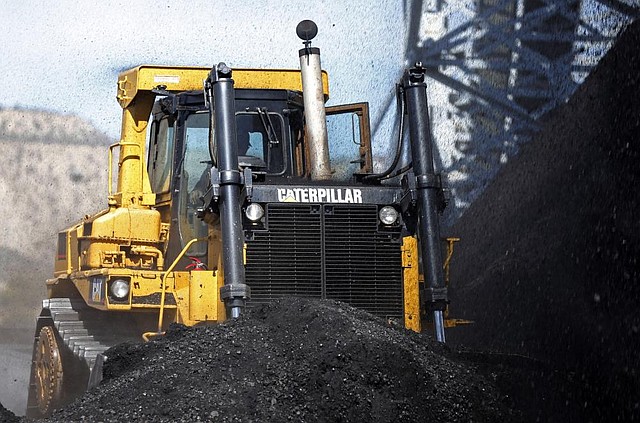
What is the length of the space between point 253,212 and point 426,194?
1.18m

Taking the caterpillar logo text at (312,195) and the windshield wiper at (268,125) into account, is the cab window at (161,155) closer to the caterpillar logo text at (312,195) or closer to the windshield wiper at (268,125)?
the windshield wiper at (268,125)

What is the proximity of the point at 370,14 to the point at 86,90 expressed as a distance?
3.73 meters

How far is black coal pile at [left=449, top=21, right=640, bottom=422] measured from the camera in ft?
28.2

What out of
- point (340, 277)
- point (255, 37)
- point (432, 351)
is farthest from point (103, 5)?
point (432, 351)

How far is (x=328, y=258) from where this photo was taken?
25.3 feet

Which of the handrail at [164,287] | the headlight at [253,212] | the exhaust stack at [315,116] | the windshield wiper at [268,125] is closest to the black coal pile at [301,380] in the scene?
the headlight at [253,212]

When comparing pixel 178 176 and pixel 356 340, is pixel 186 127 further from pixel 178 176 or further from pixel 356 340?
pixel 356 340

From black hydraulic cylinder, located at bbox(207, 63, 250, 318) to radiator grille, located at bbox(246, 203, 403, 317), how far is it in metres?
0.23

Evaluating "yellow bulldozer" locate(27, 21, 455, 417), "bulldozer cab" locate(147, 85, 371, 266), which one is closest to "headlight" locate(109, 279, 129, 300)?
"yellow bulldozer" locate(27, 21, 455, 417)

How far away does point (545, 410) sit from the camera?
6.33 meters

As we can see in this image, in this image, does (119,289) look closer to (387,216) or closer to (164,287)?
(164,287)

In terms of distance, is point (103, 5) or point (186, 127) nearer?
point (186, 127)

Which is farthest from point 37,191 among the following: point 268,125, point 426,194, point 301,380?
point 301,380

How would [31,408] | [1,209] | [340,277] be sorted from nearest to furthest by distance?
[340,277] < [31,408] < [1,209]
